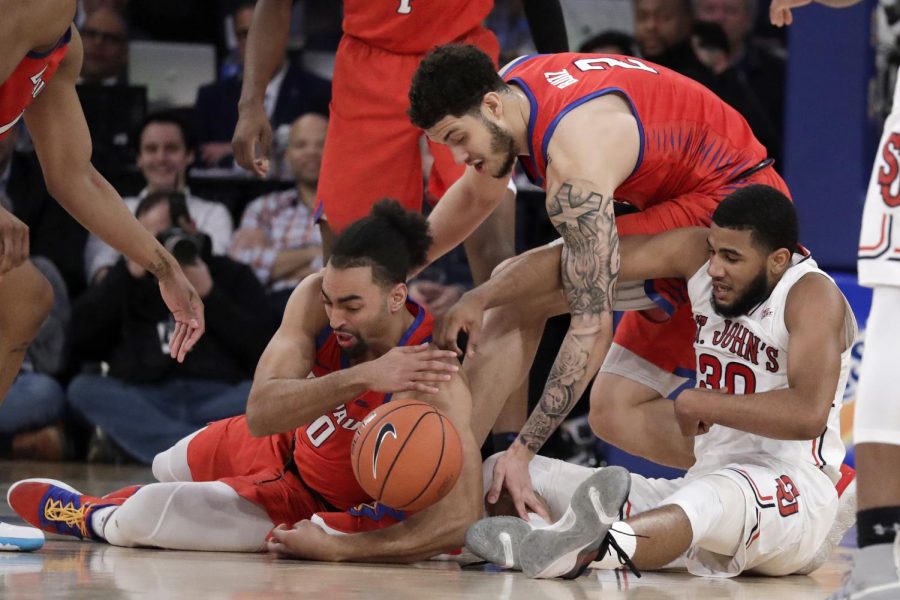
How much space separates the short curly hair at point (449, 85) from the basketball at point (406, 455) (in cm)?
83

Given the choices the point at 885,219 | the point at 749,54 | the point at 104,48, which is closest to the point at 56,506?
the point at 885,219

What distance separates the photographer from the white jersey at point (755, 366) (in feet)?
12.7

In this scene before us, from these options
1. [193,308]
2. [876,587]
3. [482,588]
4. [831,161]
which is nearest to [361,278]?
[193,308]

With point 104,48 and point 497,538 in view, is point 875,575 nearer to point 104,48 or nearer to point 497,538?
point 497,538

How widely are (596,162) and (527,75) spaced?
16.4 inches

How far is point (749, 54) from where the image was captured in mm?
7449

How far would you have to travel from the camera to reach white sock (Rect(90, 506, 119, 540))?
397 cm

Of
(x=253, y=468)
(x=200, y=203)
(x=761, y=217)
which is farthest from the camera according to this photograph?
(x=200, y=203)

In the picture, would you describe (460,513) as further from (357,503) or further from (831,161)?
(831,161)

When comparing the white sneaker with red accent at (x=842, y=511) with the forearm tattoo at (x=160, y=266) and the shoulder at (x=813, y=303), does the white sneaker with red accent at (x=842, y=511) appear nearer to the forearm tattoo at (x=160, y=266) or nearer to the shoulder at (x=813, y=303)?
the shoulder at (x=813, y=303)

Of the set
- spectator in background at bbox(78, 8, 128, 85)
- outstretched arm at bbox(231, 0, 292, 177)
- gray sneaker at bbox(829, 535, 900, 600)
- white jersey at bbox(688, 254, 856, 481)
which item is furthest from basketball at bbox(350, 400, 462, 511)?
spectator in background at bbox(78, 8, 128, 85)

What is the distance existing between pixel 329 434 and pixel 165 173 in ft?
12.0

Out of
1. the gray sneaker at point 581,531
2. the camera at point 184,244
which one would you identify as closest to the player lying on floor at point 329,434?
the gray sneaker at point 581,531

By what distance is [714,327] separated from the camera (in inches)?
158
